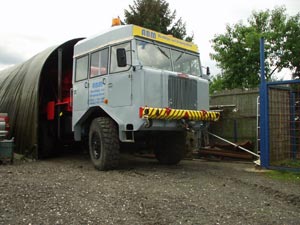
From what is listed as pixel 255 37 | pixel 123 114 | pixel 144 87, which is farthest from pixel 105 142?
pixel 255 37

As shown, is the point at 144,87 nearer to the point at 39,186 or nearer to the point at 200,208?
the point at 39,186

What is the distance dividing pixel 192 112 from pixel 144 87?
1337mm

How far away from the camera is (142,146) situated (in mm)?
9359

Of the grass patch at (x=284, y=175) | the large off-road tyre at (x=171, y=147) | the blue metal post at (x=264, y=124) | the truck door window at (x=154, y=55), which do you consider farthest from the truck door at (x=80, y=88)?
the grass patch at (x=284, y=175)

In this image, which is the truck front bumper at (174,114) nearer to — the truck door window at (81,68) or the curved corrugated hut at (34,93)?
the truck door window at (81,68)

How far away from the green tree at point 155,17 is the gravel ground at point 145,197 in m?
14.8

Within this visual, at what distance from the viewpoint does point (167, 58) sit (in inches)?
332

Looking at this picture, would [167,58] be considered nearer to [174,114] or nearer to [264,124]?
[174,114]

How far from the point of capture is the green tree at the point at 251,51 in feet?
63.8

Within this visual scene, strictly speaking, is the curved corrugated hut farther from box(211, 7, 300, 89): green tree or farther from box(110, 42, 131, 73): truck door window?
box(211, 7, 300, 89): green tree

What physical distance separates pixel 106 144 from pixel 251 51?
13.6 metres

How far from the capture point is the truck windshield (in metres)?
7.98

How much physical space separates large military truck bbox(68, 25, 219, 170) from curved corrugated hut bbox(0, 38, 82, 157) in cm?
206

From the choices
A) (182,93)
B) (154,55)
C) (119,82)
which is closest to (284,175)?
(182,93)
